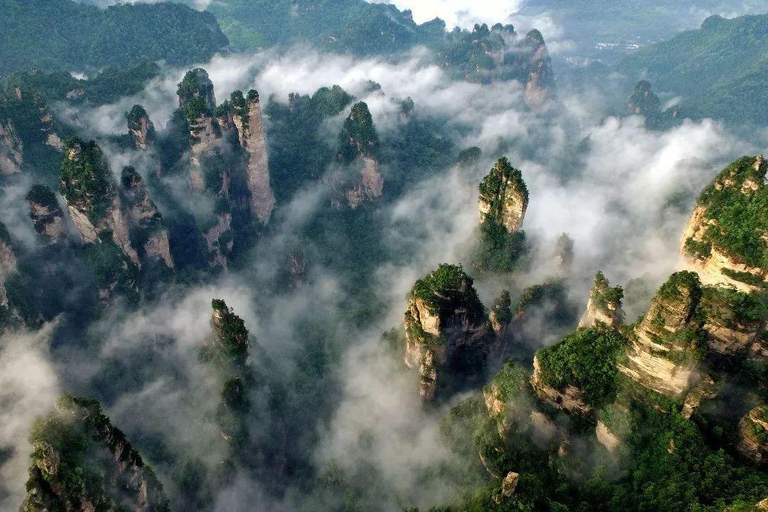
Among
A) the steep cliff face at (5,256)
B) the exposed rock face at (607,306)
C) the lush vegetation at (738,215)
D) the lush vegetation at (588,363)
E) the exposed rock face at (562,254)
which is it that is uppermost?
the lush vegetation at (738,215)

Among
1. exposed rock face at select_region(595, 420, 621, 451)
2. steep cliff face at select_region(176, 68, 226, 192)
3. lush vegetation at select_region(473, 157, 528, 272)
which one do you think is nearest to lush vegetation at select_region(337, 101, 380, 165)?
steep cliff face at select_region(176, 68, 226, 192)

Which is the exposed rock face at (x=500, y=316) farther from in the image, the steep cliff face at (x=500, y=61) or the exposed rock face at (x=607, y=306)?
the steep cliff face at (x=500, y=61)

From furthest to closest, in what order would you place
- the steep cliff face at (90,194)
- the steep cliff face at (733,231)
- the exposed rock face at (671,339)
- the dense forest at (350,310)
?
the steep cliff face at (90,194) → the steep cliff face at (733,231) → the dense forest at (350,310) → the exposed rock face at (671,339)

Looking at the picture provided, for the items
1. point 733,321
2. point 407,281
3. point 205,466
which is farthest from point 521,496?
point 407,281

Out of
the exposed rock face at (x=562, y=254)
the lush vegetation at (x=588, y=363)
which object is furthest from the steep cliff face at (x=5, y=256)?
the exposed rock face at (x=562, y=254)

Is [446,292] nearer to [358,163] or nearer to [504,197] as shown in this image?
[504,197]
